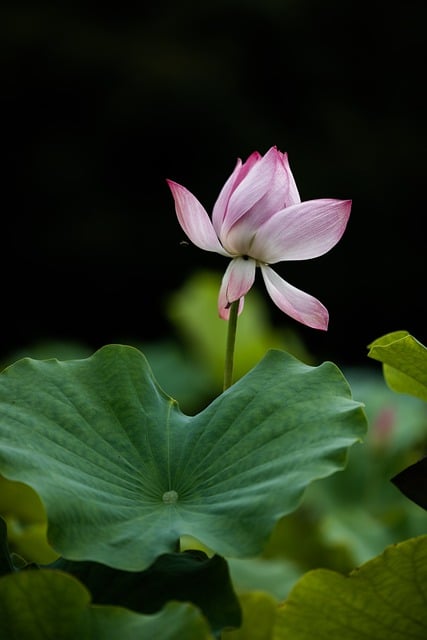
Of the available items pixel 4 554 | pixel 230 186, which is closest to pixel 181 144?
pixel 230 186

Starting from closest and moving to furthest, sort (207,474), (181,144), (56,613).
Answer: (56,613) → (207,474) → (181,144)

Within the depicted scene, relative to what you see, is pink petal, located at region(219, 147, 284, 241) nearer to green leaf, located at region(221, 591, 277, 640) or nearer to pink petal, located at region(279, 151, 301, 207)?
pink petal, located at region(279, 151, 301, 207)

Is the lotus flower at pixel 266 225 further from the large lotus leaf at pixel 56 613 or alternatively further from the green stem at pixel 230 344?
the large lotus leaf at pixel 56 613

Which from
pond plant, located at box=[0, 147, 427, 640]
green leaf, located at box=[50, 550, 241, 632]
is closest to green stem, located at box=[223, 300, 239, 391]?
pond plant, located at box=[0, 147, 427, 640]

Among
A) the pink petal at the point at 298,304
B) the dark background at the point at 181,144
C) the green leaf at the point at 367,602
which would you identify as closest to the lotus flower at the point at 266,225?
the pink petal at the point at 298,304

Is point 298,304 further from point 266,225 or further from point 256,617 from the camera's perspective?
point 256,617

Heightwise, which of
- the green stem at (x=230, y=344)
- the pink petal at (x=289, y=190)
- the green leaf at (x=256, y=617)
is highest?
the pink petal at (x=289, y=190)

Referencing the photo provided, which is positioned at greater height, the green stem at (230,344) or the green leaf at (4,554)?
the green stem at (230,344)
